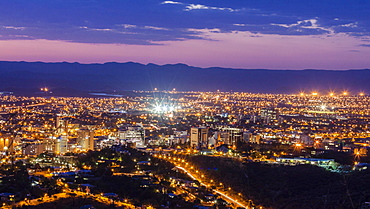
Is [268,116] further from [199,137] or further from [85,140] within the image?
[85,140]

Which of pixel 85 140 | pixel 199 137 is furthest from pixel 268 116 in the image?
pixel 85 140

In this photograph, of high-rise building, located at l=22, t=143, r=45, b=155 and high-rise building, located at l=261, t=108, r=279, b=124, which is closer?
high-rise building, located at l=22, t=143, r=45, b=155

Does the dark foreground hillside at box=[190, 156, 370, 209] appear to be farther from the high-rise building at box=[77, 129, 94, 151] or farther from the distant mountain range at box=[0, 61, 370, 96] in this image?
the distant mountain range at box=[0, 61, 370, 96]

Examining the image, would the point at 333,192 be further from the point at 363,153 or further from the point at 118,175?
the point at 363,153

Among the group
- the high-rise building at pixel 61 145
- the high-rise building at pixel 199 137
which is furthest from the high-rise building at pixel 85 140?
the high-rise building at pixel 199 137

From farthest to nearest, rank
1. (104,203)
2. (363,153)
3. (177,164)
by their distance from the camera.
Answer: (363,153) → (177,164) → (104,203)

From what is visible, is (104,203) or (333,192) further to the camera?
(333,192)

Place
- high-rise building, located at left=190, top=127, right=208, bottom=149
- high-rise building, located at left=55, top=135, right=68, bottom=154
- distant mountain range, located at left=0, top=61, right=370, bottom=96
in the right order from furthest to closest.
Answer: distant mountain range, located at left=0, top=61, right=370, bottom=96
high-rise building, located at left=190, top=127, right=208, bottom=149
high-rise building, located at left=55, top=135, right=68, bottom=154

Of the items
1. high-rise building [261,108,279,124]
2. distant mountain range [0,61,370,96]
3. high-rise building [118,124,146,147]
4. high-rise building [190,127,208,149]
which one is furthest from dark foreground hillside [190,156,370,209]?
distant mountain range [0,61,370,96]

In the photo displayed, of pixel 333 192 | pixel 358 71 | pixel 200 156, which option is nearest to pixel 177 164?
pixel 200 156
